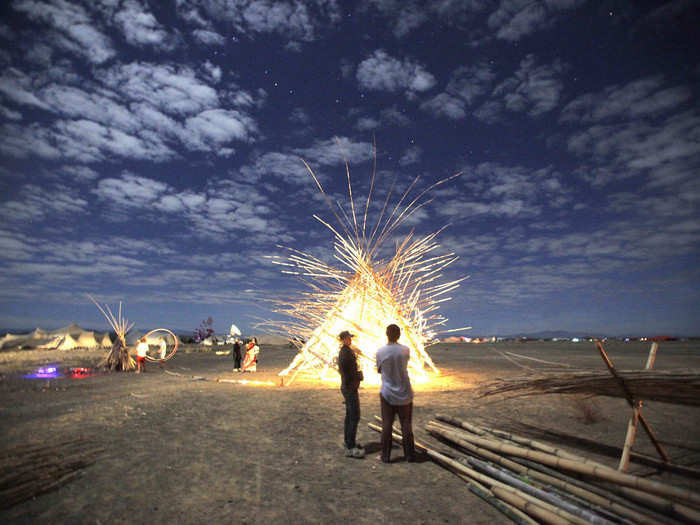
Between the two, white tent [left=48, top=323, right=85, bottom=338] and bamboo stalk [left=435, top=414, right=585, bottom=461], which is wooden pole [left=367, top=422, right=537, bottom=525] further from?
white tent [left=48, top=323, right=85, bottom=338]

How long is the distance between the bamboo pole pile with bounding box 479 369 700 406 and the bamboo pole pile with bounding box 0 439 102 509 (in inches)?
183

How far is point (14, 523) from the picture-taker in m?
3.15

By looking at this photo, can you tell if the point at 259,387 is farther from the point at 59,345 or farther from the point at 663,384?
the point at 59,345

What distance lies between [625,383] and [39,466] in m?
6.17

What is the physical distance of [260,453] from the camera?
4902 mm

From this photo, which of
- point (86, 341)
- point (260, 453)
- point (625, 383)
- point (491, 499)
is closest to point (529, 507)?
point (491, 499)

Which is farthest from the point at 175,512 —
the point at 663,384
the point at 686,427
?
the point at 686,427

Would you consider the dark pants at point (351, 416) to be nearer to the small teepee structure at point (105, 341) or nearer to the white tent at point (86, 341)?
the white tent at point (86, 341)

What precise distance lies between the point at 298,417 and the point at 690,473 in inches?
203

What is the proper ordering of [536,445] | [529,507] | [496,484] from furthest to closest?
[536,445] → [496,484] → [529,507]

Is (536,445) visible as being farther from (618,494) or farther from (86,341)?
(86,341)

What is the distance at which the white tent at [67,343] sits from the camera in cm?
3428

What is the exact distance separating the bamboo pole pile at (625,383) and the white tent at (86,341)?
1640 inches

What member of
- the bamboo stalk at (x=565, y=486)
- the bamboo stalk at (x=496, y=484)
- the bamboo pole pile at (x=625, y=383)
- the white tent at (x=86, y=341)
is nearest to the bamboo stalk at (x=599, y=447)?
the bamboo pole pile at (x=625, y=383)
